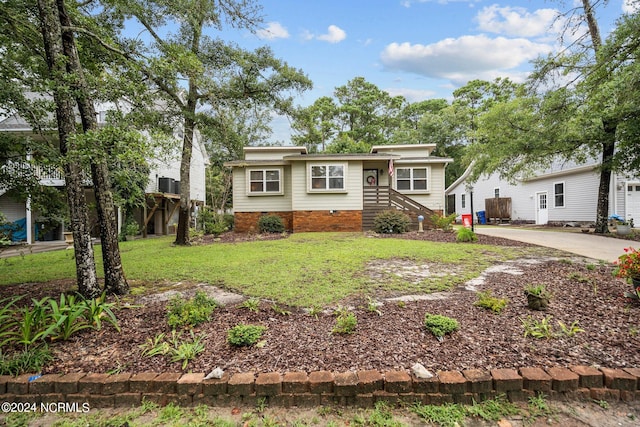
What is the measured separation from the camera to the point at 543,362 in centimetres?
233

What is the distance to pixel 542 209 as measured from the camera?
17.7 metres

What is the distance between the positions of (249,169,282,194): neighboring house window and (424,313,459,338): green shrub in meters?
12.3

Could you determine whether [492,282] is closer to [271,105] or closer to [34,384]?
[34,384]

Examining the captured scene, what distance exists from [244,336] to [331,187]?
11.1 metres

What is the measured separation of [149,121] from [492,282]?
6.41m

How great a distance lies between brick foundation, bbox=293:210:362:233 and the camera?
13.4m

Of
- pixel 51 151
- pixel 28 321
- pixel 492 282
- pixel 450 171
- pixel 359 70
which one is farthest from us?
pixel 450 171

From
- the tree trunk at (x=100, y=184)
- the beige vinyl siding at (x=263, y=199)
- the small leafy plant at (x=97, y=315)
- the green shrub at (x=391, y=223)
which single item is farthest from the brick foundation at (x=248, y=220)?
the small leafy plant at (x=97, y=315)

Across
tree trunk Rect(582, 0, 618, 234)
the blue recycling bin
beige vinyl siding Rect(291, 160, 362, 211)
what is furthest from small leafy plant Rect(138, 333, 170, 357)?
the blue recycling bin

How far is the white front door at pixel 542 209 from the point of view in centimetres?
1742

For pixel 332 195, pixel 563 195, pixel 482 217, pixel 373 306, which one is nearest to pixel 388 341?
pixel 373 306

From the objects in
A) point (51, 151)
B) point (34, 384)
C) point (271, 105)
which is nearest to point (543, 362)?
point (34, 384)

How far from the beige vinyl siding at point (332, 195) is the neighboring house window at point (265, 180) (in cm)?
129

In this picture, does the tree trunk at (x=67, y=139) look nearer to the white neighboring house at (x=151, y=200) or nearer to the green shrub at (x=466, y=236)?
the green shrub at (x=466, y=236)
